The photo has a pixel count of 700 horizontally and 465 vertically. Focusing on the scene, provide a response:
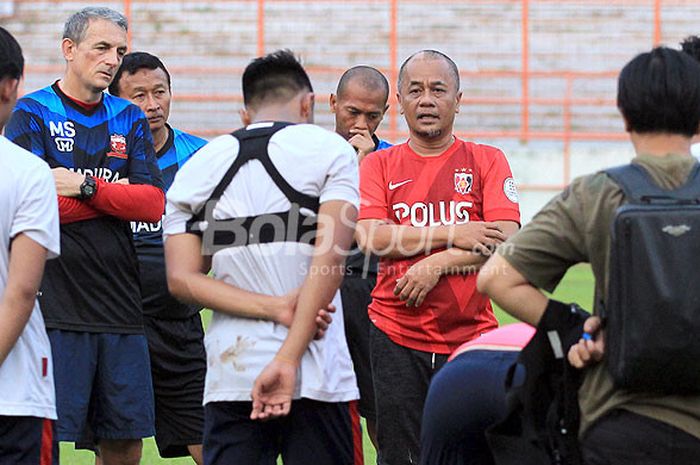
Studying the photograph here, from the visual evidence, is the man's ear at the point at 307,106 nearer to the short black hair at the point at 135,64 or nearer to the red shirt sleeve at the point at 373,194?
the red shirt sleeve at the point at 373,194

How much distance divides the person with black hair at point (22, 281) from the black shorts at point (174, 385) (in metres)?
2.62

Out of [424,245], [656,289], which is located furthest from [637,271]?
[424,245]

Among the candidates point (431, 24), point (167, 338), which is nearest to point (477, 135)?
point (431, 24)

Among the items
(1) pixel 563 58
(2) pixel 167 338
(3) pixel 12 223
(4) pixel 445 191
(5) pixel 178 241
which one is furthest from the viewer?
(1) pixel 563 58

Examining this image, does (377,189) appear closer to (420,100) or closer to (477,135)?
(420,100)

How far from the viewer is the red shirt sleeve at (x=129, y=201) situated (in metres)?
5.41

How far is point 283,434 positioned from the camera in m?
4.09

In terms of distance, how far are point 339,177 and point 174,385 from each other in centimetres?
292

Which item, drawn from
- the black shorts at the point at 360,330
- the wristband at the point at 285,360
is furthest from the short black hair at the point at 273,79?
the black shorts at the point at 360,330

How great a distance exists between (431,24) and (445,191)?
2181cm

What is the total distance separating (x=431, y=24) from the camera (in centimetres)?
2688

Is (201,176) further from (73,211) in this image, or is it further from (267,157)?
(73,211)

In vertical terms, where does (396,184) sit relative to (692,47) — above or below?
below

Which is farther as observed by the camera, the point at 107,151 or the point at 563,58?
the point at 563,58
